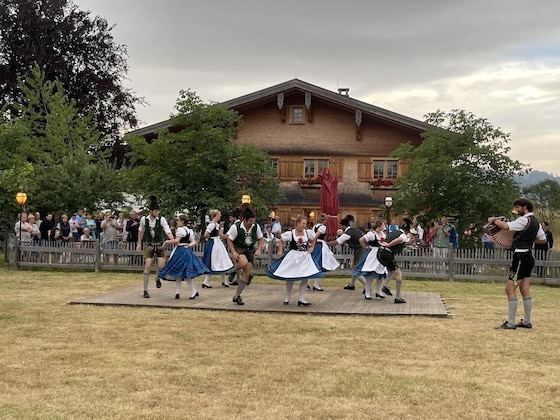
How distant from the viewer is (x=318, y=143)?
107 feet

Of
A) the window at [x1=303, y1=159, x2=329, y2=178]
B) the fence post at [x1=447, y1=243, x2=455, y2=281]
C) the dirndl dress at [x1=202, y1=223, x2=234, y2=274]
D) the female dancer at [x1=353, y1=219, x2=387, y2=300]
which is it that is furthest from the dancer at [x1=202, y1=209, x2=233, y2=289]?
the window at [x1=303, y1=159, x2=329, y2=178]

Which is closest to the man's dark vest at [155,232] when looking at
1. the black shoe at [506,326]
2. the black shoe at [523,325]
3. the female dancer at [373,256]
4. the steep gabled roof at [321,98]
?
the female dancer at [373,256]

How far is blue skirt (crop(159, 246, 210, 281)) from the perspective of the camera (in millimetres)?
14344

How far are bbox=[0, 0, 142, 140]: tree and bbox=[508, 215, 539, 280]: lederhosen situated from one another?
1135 inches

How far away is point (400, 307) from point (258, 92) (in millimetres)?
19805

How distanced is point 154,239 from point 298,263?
3.26 m

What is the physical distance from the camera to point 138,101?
127ft

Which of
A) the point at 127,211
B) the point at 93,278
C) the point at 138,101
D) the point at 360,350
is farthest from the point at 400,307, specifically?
the point at 138,101

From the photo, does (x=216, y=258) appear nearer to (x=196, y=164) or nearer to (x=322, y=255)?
(x=322, y=255)

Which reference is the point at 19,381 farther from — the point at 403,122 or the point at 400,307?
the point at 403,122

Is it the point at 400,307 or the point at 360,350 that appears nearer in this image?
the point at 360,350

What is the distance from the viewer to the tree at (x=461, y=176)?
23391mm

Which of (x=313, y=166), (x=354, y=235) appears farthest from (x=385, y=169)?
(x=354, y=235)

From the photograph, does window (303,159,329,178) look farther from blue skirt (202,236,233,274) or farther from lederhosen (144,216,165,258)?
lederhosen (144,216,165,258)
